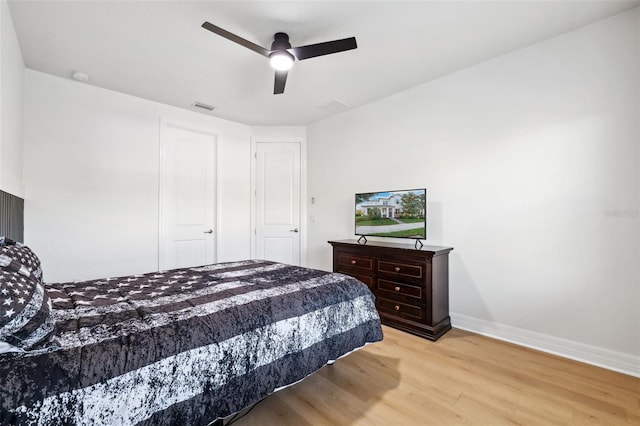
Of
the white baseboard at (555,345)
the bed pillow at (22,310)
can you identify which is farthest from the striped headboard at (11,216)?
the white baseboard at (555,345)

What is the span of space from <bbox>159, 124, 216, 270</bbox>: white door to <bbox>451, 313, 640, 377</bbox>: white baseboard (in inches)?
136

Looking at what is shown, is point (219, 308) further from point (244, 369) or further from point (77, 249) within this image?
point (77, 249)

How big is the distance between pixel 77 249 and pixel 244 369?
2.93m

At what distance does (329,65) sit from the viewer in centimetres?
286

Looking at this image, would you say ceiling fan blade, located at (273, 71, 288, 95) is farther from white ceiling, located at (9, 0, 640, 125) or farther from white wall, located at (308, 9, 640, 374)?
white wall, located at (308, 9, 640, 374)

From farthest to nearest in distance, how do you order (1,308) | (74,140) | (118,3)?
(74,140)
(118,3)
(1,308)

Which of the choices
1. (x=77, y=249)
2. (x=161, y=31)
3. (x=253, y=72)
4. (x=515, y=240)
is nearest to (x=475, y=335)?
(x=515, y=240)

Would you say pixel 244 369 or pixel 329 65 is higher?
pixel 329 65

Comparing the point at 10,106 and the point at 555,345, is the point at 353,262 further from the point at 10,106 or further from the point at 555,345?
the point at 10,106

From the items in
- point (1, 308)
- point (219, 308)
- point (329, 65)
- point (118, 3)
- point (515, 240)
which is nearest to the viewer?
point (1, 308)

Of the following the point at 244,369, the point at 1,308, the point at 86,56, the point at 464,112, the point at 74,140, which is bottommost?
the point at 244,369

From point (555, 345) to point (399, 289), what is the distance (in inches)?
52.6

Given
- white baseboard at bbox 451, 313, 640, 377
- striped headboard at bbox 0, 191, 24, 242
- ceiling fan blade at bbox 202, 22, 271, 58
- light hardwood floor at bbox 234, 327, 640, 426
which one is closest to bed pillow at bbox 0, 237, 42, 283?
striped headboard at bbox 0, 191, 24, 242

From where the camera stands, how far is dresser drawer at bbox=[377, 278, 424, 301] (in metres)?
2.83
